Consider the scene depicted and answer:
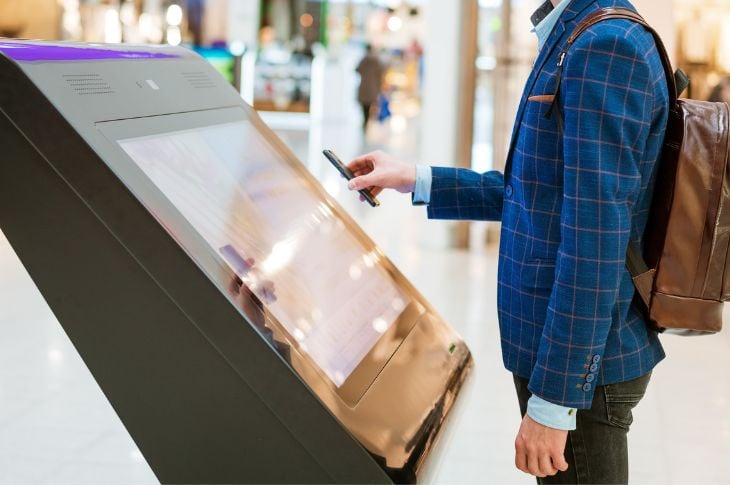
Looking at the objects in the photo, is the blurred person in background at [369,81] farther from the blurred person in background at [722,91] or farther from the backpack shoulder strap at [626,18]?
the backpack shoulder strap at [626,18]

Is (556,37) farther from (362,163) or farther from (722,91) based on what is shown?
(722,91)

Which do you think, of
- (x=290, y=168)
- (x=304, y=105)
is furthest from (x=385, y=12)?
(x=290, y=168)

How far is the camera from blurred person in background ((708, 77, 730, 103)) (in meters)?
6.95

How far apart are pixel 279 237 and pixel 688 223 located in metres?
0.65

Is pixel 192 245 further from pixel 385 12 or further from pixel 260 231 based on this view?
pixel 385 12

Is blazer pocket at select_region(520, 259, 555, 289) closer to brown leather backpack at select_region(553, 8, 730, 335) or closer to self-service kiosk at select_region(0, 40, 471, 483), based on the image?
brown leather backpack at select_region(553, 8, 730, 335)

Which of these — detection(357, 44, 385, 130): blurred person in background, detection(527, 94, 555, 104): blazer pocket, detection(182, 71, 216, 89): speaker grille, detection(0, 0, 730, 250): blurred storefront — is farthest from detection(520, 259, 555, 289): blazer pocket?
detection(357, 44, 385, 130): blurred person in background

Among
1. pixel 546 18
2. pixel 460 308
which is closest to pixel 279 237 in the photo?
pixel 546 18

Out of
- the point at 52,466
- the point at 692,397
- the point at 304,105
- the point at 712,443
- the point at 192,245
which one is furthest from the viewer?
the point at 304,105

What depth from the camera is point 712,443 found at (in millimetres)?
3523

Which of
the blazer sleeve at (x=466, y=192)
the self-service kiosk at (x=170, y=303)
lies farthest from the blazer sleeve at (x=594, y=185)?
the blazer sleeve at (x=466, y=192)

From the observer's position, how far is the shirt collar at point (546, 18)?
4.82 ft

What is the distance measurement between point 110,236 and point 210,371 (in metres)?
0.21

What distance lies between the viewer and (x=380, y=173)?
1.76 metres
